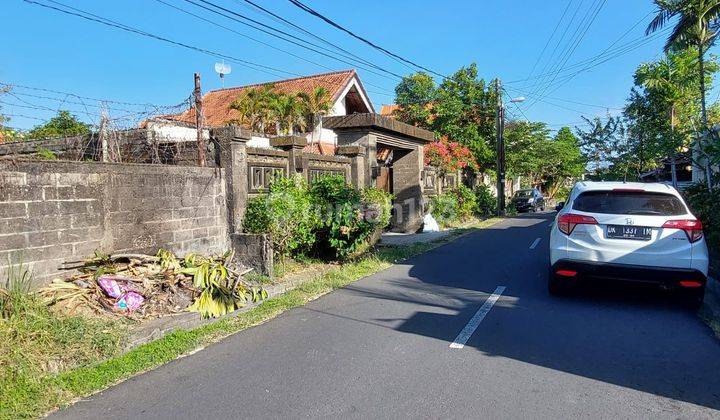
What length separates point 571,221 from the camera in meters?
6.62

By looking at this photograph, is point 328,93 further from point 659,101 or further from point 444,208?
point 659,101

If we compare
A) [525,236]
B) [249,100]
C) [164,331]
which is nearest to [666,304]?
[164,331]

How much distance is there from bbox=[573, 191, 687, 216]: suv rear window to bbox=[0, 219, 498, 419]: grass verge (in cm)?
394

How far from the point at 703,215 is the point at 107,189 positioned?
1025 cm

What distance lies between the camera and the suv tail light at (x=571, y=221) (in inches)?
256

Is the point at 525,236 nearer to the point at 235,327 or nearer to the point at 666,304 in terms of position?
the point at 666,304

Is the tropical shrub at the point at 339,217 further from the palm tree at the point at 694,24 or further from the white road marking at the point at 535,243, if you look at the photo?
the palm tree at the point at 694,24

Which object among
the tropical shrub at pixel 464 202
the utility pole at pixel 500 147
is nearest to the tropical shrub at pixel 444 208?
the tropical shrub at pixel 464 202

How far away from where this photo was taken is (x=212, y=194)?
27.3 ft

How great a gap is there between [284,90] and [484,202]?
12.1m

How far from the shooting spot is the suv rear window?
251 inches

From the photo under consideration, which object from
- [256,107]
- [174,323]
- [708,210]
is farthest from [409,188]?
[174,323]

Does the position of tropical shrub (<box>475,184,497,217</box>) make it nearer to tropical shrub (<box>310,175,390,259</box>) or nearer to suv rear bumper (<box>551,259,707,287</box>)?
tropical shrub (<box>310,175,390,259</box>)

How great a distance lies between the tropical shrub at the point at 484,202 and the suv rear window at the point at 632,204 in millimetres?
18648
